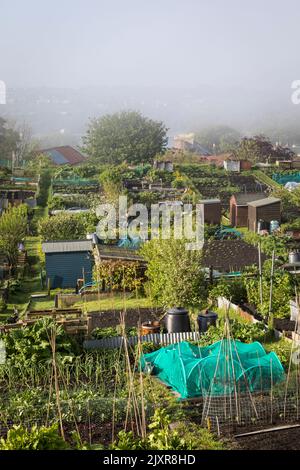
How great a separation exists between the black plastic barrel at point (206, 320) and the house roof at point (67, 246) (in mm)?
6461

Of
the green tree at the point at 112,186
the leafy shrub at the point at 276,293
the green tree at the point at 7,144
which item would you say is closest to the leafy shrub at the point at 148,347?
the leafy shrub at the point at 276,293

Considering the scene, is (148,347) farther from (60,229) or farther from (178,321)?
(60,229)

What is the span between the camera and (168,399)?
6871mm

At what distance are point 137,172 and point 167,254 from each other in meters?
22.4

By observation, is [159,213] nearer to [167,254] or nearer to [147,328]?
[167,254]

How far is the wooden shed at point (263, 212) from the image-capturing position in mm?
22047

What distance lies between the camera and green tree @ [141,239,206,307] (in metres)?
11.0

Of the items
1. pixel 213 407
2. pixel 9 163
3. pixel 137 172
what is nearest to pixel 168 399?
pixel 213 407

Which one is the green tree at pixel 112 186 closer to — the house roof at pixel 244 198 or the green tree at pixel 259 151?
the house roof at pixel 244 198

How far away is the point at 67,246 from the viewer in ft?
51.5

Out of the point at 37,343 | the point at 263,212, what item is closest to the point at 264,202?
the point at 263,212

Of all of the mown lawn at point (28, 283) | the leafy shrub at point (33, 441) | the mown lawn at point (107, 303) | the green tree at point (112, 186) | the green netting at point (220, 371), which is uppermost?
the green tree at point (112, 186)

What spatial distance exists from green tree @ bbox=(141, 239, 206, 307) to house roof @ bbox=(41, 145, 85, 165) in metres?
34.4

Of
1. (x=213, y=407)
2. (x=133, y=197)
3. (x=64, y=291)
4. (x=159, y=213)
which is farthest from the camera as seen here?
(x=133, y=197)
